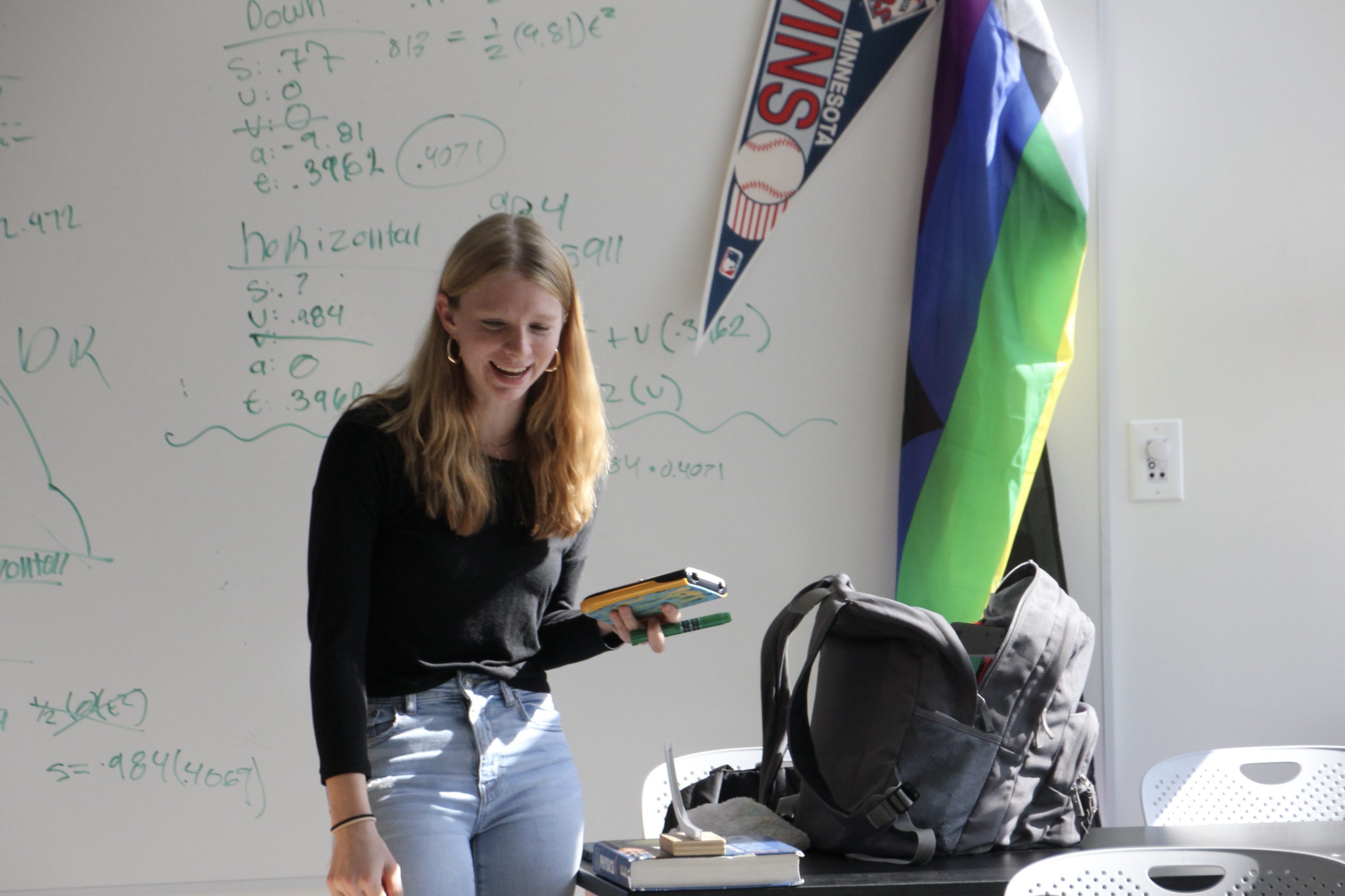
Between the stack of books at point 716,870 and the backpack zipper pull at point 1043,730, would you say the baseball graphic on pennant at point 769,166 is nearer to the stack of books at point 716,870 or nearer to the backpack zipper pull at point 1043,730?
Answer: the backpack zipper pull at point 1043,730

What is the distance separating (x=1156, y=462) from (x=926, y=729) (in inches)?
54.0

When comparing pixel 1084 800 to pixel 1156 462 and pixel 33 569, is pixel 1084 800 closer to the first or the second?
pixel 1156 462

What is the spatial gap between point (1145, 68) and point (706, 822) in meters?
1.93

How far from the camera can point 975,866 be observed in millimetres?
1324

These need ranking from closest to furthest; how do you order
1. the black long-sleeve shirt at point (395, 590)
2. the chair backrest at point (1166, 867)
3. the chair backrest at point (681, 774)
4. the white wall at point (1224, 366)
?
the chair backrest at point (1166, 867) → the black long-sleeve shirt at point (395, 590) → the chair backrest at point (681, 774) → the white wall at point (1224, 366)

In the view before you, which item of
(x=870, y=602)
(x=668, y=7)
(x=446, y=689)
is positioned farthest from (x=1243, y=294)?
(x=446, y=689)

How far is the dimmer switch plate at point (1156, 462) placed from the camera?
248 cm

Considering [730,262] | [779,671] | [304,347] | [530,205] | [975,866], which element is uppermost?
[530,205]

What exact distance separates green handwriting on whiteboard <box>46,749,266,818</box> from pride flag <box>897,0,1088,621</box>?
1.34 metres

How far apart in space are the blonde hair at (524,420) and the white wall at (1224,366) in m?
1.41

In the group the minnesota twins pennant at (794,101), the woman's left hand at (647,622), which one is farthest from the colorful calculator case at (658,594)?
the minnesota twins pennant at (794,101)

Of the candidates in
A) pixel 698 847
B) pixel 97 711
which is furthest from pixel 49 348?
pixel 698 847

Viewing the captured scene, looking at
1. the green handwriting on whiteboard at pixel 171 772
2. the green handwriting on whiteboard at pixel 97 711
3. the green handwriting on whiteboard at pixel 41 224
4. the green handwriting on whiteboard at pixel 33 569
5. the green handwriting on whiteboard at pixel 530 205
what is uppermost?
the green handwriting on whiteboard at pixel 530 205

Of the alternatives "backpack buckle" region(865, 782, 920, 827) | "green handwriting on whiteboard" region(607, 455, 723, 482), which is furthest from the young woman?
"green handwriting on whiteboard" region(607, 455, 723, 482)
